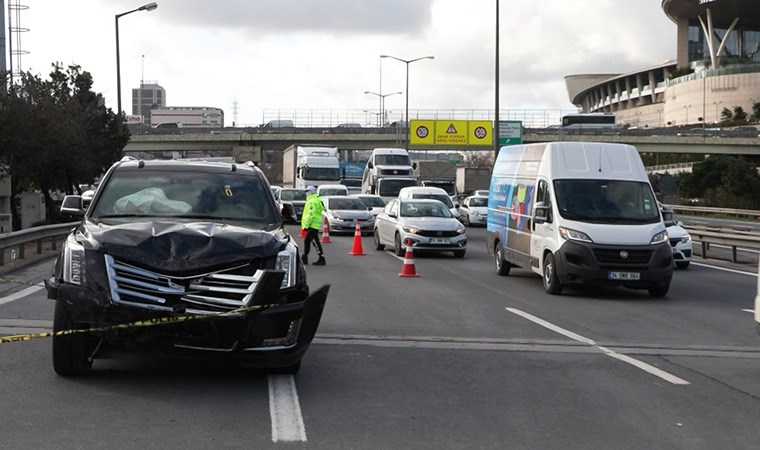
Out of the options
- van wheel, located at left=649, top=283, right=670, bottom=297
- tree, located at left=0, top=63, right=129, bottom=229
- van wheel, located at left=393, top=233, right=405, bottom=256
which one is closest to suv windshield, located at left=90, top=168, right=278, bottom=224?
van wheel, located at left=649, top=283, right=670, bottom=297

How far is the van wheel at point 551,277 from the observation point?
15.7 meters

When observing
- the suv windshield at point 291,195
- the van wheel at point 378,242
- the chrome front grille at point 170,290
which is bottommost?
the van wheel at point 378,242

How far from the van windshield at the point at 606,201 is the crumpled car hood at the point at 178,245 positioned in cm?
929

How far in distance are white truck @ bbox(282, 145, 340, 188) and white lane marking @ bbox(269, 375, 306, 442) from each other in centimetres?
4592

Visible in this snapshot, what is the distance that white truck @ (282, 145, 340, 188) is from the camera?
177 ft

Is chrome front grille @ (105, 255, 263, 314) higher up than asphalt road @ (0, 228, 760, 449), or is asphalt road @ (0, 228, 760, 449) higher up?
chrome front grille @ (105, 255, 263, 314)

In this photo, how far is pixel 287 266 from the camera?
298 inches

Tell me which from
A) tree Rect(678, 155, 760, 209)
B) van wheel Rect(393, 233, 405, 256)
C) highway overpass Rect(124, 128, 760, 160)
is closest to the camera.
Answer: van wheel Rect(393, 233, 405, 256)

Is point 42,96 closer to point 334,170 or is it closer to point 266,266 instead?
point 334,170

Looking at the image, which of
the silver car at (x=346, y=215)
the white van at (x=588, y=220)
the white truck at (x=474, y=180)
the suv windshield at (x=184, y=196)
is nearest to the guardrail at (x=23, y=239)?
the white van at (x=588, y=220)

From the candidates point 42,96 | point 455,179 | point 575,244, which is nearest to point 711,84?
point 455,179

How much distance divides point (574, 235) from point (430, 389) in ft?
26.9

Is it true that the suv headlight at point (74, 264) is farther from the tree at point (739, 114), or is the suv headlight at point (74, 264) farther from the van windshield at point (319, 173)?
the tree at point (739, 114)

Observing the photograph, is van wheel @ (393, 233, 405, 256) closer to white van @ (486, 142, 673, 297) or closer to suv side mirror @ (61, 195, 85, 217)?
white van @ (486, 142, 673, 297)
